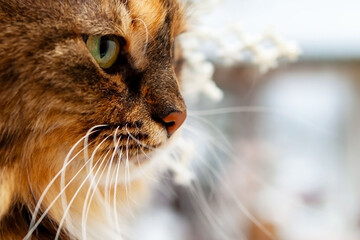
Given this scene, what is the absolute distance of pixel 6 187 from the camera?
53cm

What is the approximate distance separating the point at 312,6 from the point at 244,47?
151 cm

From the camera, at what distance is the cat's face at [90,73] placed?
1.68 ft

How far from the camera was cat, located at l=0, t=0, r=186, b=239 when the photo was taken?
0.51 meters

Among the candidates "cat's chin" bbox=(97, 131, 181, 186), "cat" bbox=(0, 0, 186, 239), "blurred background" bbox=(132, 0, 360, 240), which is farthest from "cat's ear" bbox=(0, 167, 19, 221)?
"blurred background" bbox=(132, 0, 360, 240)

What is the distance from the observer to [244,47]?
811 millimetres

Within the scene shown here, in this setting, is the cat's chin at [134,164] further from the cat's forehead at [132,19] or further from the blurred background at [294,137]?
the blurred background at [294,137]

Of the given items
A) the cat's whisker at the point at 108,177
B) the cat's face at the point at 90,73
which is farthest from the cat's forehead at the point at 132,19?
the cat's whisker at the point at 108,177

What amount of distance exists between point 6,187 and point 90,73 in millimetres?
165

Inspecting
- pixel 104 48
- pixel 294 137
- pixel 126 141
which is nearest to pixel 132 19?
pixel 104 48

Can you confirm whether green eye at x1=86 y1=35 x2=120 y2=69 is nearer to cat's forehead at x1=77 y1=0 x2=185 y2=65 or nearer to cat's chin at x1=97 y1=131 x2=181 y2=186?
cat's forehead at x1=77 y1=0 x2=185 y2=65

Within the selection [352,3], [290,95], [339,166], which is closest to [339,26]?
[352,3]

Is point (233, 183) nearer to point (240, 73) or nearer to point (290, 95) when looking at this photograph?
point (240, 73)

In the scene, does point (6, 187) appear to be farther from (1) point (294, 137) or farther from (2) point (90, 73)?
(1) point (294, 137)

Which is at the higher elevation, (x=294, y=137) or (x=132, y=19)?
(x=294, y=137)
